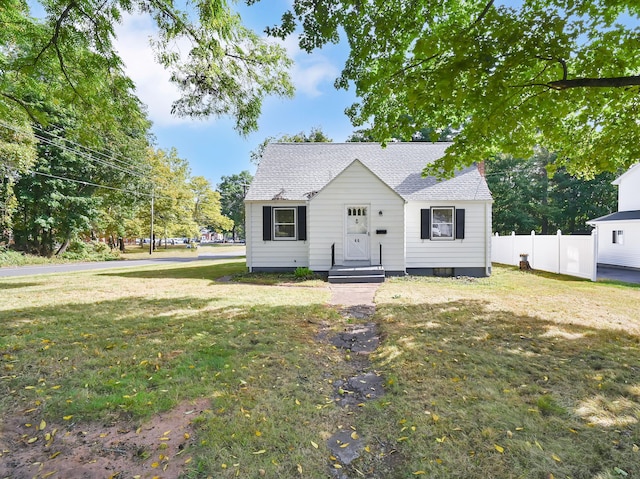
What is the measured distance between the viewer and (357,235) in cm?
1238

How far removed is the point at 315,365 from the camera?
165 inches

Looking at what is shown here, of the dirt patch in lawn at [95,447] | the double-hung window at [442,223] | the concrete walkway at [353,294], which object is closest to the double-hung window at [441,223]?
the double-hung window at [442,223]

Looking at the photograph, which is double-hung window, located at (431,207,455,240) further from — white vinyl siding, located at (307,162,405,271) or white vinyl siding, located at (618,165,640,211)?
white vinyl siding, located at (618,165,640,211)

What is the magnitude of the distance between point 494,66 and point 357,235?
26.3ft

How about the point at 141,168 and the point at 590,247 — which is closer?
the point at 590,247

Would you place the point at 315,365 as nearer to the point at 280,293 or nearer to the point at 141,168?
the point at 280,293

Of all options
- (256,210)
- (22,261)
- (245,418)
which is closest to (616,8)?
(245,418)

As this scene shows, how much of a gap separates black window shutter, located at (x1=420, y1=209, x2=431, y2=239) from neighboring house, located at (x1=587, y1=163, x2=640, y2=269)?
12174 mm

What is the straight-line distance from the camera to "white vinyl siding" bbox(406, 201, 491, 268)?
505 inches

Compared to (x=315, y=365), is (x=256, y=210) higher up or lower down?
higher up

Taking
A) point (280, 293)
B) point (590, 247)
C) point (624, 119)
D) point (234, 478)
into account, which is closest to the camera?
point (234, 478)

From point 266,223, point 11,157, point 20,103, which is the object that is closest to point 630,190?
point 266,223

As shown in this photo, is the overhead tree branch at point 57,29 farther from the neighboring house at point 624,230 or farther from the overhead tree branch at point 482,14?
the neighboring house at point 624,230

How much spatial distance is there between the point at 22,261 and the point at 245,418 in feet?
80.8
